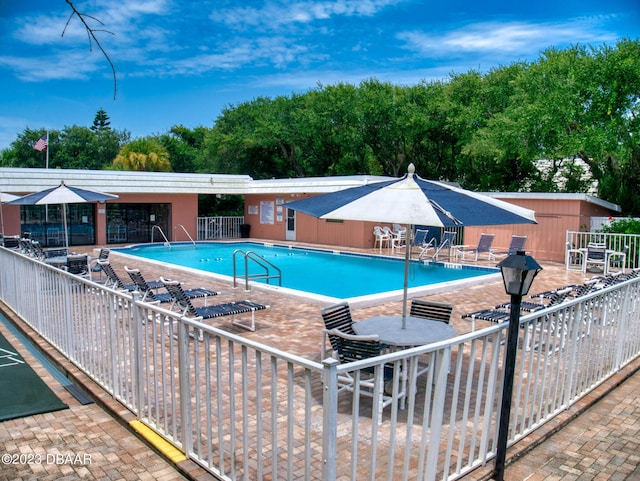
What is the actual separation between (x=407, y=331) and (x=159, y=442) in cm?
265

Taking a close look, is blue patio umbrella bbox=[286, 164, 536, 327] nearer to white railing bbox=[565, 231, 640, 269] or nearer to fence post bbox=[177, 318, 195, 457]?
fence post bbox=[177, 318, 195, 457]

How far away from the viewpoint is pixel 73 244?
847 inches

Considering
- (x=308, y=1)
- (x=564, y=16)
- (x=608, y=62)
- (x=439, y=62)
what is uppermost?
(x=439, y=62)

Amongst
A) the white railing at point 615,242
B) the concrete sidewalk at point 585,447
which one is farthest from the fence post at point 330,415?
the white railing at point 615,242

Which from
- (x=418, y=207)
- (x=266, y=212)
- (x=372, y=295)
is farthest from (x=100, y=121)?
(x=418, y=207)

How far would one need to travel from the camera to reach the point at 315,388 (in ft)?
17.2

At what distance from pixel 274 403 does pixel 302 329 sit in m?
4.52

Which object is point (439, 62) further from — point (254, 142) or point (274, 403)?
point (274, 403)

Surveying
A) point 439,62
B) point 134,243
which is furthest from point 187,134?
point 134,243

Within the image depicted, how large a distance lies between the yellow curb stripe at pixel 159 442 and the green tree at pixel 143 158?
29746 mm

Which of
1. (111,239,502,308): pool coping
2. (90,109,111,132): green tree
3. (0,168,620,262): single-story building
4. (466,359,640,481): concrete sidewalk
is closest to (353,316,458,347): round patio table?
(466,359,640,481): concrete sidewalk

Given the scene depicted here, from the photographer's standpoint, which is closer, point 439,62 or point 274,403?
point 274,403

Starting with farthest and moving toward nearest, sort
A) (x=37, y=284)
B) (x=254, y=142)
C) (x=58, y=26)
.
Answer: (x=254, y=142) < (x=37, y=284) < (x=58, y=26)

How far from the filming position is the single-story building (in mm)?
16875
